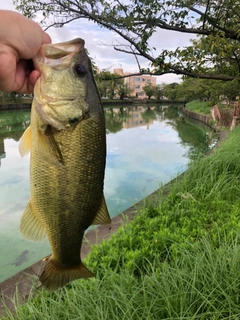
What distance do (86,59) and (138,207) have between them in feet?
11.2

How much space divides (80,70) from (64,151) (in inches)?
16.6

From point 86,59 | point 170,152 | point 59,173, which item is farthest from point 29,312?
point 170,152

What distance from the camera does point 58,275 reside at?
1.42m

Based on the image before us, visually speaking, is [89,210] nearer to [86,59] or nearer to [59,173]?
[59,173]

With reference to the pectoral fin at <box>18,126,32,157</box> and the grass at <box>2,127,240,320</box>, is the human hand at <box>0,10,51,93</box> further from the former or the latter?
the grass at <box>2,127,240,320</box>

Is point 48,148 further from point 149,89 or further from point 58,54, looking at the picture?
point 149,89

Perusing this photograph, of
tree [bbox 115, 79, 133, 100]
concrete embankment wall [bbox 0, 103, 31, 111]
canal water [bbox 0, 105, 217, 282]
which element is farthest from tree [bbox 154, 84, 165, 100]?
canal water [bbox 0, 105, 217, 282]

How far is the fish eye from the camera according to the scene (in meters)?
1.35

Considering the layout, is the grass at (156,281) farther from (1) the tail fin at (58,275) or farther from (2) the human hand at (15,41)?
(2) the human hand at (15,41)

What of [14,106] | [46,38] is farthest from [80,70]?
[14,106]

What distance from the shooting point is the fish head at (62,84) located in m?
1.29

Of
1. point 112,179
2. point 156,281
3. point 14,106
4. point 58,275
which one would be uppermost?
point 58,275

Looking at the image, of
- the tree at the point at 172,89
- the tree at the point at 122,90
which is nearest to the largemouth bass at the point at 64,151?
the tree at the point at 172,89

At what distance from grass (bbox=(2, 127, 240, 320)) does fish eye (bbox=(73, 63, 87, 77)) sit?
1.62 m
